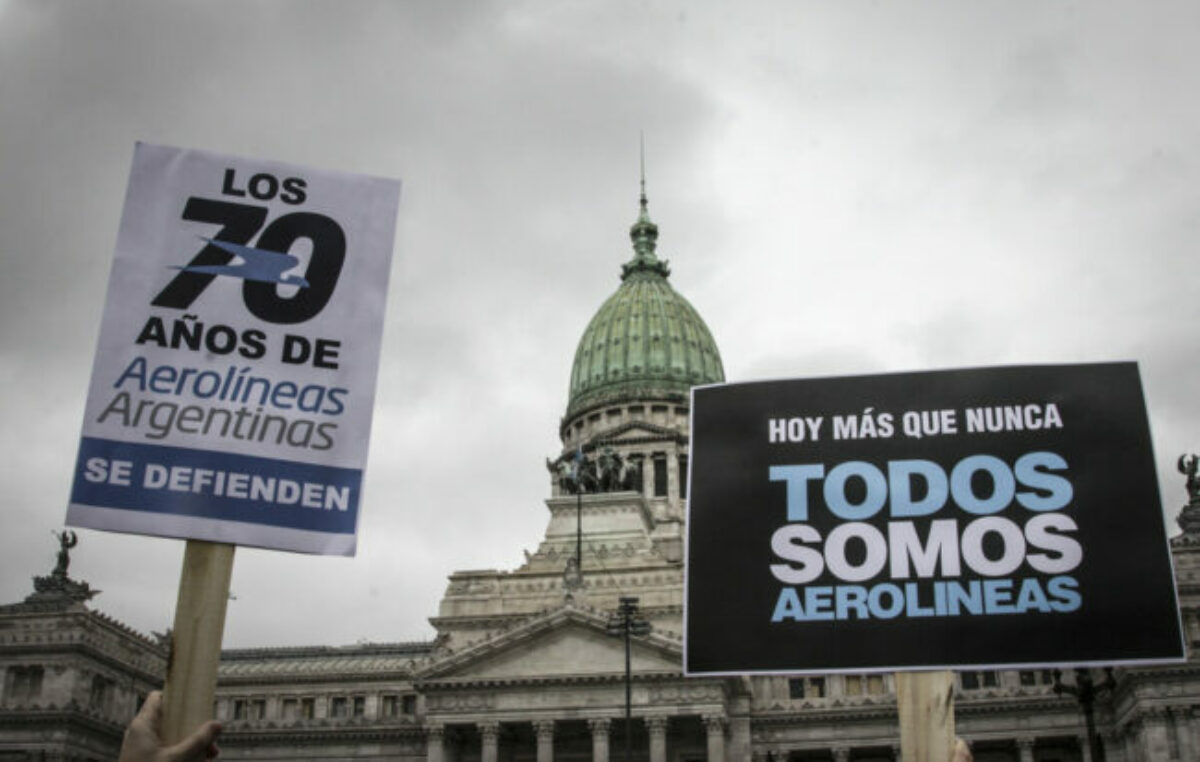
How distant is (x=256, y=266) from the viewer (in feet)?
30.8

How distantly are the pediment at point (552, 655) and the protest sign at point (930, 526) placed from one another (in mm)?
60042

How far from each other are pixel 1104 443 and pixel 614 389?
109300mm

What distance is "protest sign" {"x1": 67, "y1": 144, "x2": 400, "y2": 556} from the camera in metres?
8.90

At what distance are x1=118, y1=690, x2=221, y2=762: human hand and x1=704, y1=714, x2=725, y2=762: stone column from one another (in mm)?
65317

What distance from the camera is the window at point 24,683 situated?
80000 mm

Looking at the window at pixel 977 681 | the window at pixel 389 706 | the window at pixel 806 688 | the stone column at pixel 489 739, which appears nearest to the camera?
the stone column at pixel 489 739

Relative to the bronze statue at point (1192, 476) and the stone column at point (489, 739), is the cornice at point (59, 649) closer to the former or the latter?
the stone column at point (489, 739)

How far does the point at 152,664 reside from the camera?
89.6 metres

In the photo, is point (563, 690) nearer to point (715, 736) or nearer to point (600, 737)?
point (600, 737)

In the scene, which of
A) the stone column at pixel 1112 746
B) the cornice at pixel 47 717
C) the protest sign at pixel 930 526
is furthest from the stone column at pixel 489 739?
the protest sign at pixel 930 526

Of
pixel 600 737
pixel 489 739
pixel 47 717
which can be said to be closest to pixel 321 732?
pixel 47 717

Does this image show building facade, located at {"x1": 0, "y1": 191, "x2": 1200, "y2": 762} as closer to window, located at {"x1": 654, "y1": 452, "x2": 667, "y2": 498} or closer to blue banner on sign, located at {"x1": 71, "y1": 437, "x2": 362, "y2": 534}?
window, located at {"x1": 654, "y1": 452, "x2": 667, "y2": 498}

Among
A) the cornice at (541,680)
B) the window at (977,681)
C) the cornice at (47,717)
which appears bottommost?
the cornice at (47,717)

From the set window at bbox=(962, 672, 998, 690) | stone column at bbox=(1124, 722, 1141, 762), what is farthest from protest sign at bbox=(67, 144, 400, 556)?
window at bbox=(962, 672, 998, 690)
